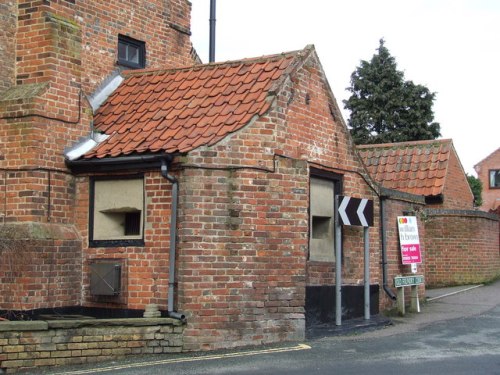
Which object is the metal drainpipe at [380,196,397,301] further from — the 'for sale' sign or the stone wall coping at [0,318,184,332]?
the stone wall coping at [0,318,184,332]

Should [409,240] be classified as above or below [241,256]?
above

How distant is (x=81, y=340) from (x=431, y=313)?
773 cm

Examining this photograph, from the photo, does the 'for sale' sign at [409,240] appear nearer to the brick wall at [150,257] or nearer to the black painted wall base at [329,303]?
the black painted wall base at [329,303]

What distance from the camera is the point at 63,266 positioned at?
10.6m

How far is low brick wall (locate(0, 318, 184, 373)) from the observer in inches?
340

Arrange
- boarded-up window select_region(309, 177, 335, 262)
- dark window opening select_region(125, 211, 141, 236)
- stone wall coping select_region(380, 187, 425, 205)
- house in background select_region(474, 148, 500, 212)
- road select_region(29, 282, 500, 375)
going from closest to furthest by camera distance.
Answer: road select_region(29, 282, 500, 375) → dark window opening select_region(125, 211, 141, 236) → boarded-up window select_region(309, 177, 335, 262) → stone wall coping select_region(380, 187, 425, 205) → house in background select_region(474, 148, 500, 212)

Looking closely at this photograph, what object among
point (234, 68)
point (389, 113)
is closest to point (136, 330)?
point (234, 68)

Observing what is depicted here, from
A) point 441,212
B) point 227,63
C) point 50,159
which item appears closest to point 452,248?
point 441,212

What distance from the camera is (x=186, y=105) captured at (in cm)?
1135

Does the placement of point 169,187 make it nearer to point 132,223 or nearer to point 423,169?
point 132,223

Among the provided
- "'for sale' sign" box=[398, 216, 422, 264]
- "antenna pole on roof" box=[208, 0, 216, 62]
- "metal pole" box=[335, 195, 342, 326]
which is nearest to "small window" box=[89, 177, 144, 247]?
"metal pole" box=[335, 195, 342, 326]

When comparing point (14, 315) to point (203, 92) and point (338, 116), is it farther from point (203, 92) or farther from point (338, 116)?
point (338, 116)

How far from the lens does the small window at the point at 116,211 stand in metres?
10.7

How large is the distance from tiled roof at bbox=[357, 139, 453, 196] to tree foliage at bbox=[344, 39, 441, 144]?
13.8 metres
